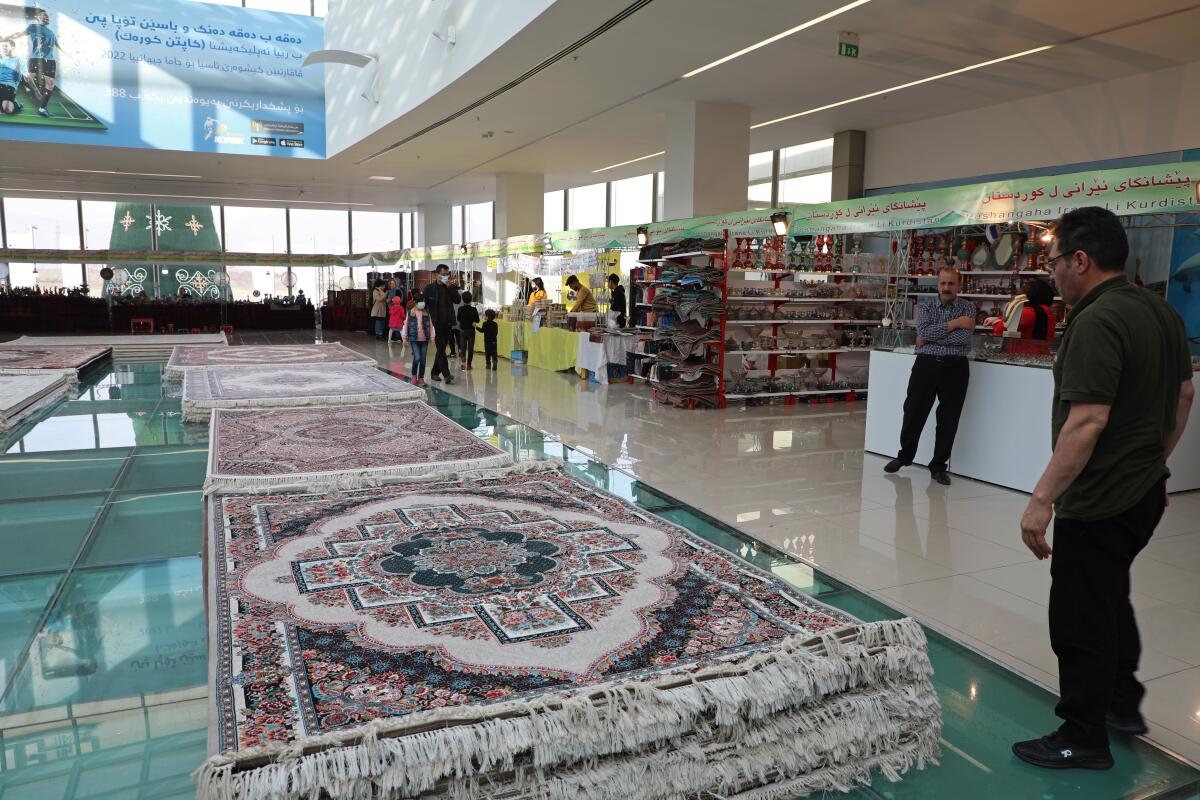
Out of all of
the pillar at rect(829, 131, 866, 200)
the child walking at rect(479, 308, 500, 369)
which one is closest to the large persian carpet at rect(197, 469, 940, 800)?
the child walking at rect(479, 308, 500, 369)

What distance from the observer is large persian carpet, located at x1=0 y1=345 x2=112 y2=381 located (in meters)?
10.9

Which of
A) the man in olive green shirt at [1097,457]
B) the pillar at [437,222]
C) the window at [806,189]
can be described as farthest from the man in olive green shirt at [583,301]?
the pillar at [437,222]

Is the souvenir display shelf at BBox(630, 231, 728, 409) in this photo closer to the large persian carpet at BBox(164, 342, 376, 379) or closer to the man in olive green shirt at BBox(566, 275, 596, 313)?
the man in olive green shirt at BBox(566, 275, 596, 313)

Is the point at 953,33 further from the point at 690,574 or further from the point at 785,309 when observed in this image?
the point at 690,574

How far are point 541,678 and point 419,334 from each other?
8.83 m

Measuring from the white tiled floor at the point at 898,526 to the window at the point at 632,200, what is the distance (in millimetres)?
11597

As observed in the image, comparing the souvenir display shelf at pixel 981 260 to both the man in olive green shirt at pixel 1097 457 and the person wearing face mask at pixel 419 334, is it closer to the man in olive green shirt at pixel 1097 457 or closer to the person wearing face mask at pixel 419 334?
the person wearing face mask at pixel 419 334

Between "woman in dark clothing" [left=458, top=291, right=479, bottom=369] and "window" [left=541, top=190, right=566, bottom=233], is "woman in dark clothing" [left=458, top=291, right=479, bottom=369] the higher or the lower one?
the lower one

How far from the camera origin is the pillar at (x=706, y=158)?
11.5 metres

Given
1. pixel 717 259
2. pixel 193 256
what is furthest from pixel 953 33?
pixel 193 256

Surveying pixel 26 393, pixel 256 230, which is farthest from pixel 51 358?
pixel 256 230

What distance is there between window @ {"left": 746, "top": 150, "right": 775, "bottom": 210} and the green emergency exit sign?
7363 millimetres

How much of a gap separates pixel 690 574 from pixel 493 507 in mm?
1462

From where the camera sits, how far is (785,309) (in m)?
10.2
